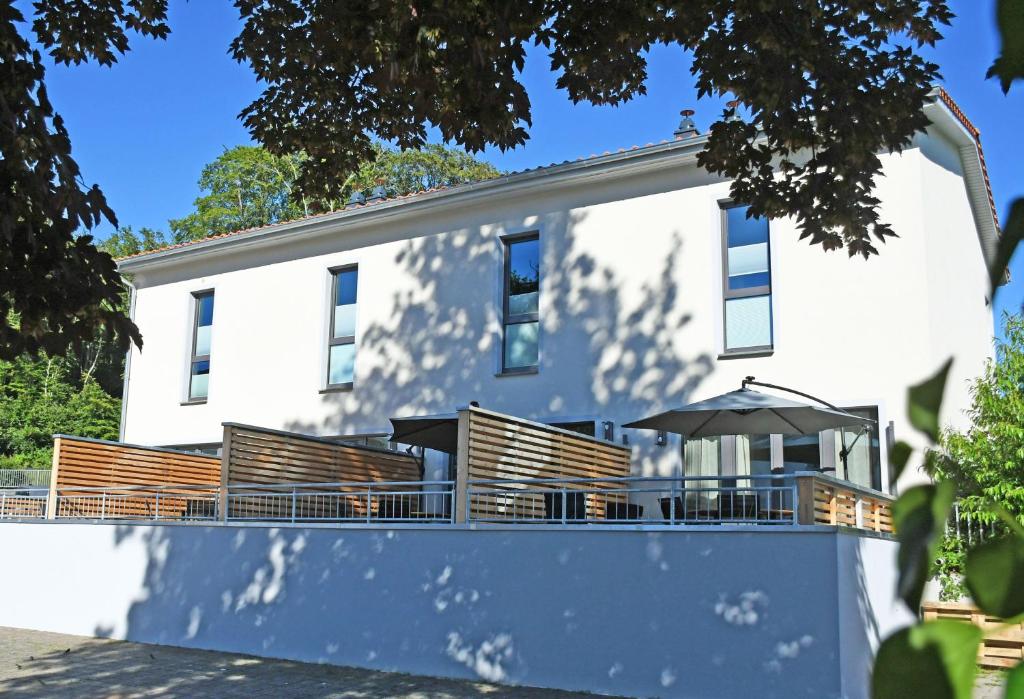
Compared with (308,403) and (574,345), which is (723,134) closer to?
(574,345)

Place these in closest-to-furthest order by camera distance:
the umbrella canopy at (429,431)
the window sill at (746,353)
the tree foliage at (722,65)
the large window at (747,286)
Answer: the tree foliage at (722,65) → the umbrella canopy at (429,431) → the window sill at (746,353) → the large window at (747,286)

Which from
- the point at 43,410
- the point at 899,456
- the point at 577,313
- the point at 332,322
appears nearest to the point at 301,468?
the point at 332,322

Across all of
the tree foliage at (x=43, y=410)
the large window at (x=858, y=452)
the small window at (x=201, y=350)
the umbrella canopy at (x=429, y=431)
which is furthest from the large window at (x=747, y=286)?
the tree foliage at (x=43, y=410)

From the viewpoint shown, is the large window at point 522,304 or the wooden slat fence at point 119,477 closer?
the wooden slat fence at point 119,477

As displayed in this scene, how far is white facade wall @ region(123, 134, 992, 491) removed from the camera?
13.1 m

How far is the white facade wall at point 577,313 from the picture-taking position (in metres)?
13.1

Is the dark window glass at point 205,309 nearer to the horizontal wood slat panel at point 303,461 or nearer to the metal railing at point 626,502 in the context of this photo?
the horizontal wood slat panel at point 303,461

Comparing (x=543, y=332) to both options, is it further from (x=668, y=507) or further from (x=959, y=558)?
(x=959, y=558)

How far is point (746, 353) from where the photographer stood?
45.1 feet

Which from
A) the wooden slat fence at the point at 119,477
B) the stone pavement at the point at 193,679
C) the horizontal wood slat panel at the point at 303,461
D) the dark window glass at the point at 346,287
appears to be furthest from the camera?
the dark window glass at the point at 346,287

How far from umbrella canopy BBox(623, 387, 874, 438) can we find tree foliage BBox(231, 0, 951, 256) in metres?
3.52

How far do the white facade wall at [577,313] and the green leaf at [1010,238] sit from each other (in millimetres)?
12714

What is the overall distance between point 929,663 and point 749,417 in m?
11.8

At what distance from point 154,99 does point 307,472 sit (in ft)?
18.6
